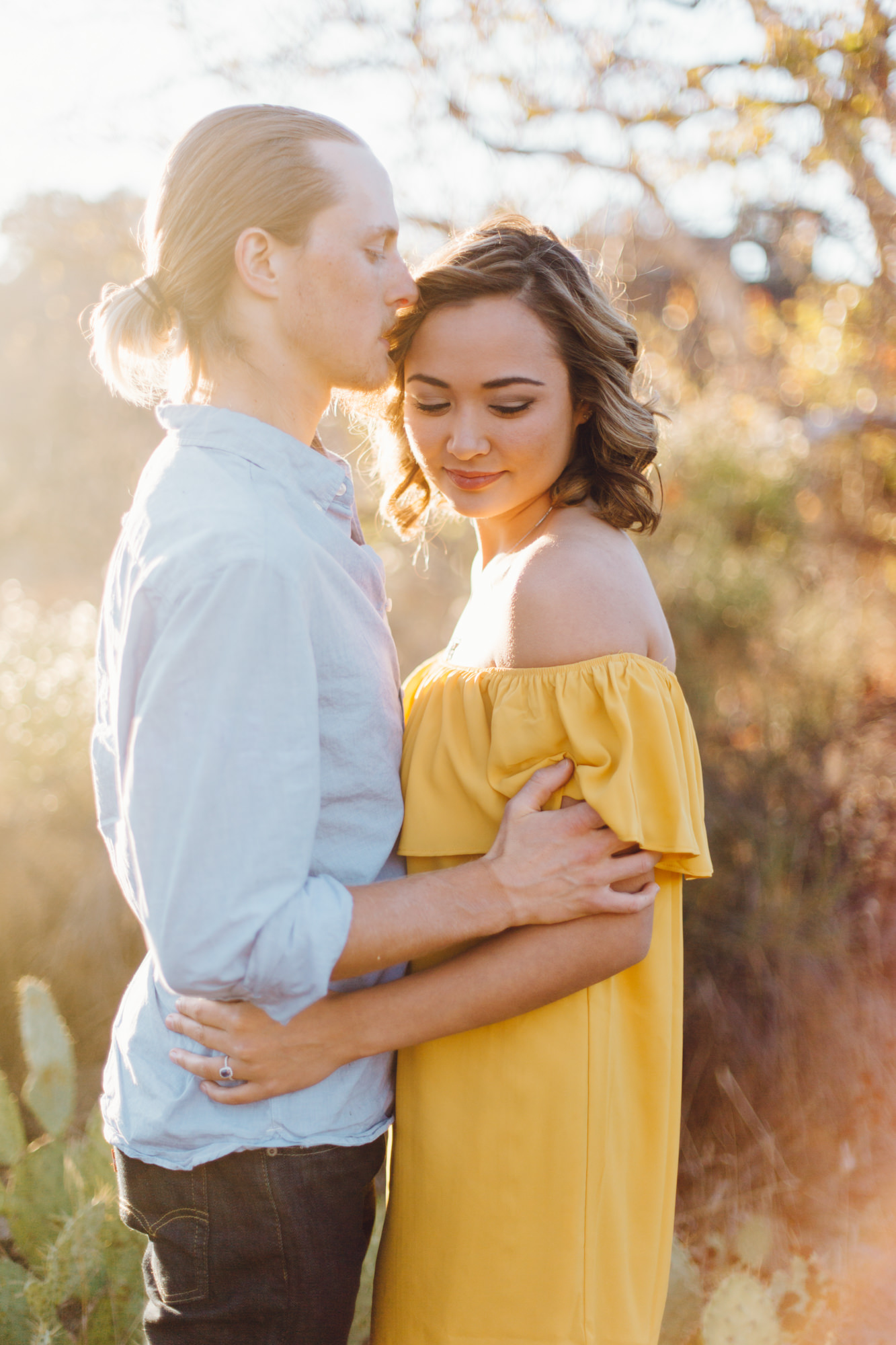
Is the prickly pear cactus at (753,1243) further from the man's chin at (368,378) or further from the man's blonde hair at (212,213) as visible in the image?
the man's blonde hair at (212,213)

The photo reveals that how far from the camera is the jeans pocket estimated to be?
1239 millimetres

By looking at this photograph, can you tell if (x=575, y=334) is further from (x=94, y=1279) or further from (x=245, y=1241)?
(x=94, y=1279)

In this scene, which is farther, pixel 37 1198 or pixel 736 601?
pixel 736 601

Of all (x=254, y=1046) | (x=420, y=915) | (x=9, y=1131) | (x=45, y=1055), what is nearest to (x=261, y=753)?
(x=420, y=915)

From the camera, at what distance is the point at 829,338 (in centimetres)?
812

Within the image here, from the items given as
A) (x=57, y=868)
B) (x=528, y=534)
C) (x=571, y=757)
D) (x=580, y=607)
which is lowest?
(x=57, y=868)

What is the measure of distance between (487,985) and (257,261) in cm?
104

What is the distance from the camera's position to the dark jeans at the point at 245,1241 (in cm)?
124

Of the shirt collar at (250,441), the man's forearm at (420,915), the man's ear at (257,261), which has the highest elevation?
the man's ear at (257,261)

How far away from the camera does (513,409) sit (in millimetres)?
1594

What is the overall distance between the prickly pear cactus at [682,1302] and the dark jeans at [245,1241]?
4.22ft

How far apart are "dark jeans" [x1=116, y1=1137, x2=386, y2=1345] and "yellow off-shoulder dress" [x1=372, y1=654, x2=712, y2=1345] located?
17cm

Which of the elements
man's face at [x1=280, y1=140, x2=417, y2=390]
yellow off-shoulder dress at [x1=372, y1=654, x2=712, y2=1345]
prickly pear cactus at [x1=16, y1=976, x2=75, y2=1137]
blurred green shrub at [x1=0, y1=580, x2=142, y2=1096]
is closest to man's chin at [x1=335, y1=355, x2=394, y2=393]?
man's face at [x1=280, y1=140, x2=417, y2=390]

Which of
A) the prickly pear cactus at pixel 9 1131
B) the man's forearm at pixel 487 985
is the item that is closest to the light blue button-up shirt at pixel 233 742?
the man's forearm at pixel 487 985
